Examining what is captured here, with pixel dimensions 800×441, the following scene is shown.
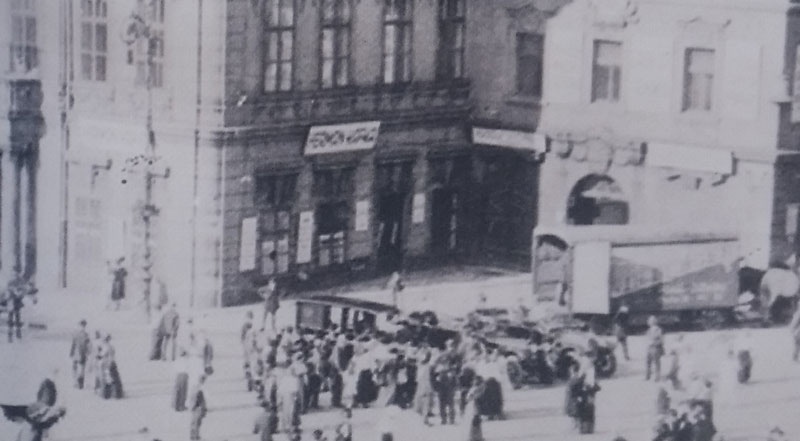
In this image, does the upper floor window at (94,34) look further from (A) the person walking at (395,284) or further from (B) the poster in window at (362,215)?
(A) the person walking at (395,284)

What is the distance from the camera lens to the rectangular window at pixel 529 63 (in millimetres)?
6266

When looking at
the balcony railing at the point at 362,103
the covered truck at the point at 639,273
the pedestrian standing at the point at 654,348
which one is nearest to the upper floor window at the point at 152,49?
the balcony railing at the point at 362,103

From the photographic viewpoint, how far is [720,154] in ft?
19.9

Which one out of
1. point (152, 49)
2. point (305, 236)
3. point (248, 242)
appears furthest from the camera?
point (305, 236)

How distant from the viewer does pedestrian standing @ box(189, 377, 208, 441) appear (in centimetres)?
618

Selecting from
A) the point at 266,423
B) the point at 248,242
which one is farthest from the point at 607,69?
the point at 266,423

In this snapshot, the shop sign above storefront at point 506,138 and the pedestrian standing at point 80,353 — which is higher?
the shop sign above storefront at point 506,138

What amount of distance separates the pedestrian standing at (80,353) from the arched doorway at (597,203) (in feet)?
7.52

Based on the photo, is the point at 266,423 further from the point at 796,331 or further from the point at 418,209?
the point at 796,331

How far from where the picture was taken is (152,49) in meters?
6.04

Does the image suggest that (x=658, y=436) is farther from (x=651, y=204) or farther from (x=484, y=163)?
(x=484, y=163)

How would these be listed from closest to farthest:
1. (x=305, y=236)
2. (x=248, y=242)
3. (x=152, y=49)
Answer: (x=152, y=49), (x=248, y=242), (x=305, y=236)

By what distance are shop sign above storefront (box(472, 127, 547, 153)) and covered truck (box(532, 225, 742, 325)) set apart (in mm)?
420

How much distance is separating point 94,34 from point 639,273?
2719 mm
